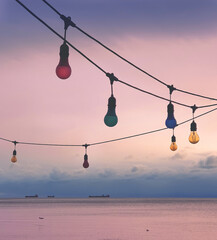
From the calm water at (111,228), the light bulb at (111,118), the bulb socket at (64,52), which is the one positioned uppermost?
the bulb socket at (64,52)

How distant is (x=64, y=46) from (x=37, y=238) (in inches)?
1699

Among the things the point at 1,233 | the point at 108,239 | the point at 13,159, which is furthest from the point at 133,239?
the point at 13,159

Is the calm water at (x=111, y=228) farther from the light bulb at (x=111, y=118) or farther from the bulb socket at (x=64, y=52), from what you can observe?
the bulb socket at (x=64, y=52)

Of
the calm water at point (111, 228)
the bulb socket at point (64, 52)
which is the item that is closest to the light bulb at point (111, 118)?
the bulb socket at point (64, 52)

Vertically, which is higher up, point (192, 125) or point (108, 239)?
point (192, 125)

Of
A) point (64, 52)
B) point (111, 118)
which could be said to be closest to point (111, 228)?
point (111, 118)

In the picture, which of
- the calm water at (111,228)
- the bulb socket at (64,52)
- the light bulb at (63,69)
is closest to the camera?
the light bulb at (63,69)

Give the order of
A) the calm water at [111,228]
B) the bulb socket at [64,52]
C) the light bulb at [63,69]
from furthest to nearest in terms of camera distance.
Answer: the calm water at [111,228] < the bulb socket at [64,52] < the light bulb at [63,69]

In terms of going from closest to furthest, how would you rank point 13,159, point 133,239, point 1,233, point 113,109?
point 113,109 < point 13,159 < point 133,239 < point 1,233

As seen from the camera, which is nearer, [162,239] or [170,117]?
[170,117]

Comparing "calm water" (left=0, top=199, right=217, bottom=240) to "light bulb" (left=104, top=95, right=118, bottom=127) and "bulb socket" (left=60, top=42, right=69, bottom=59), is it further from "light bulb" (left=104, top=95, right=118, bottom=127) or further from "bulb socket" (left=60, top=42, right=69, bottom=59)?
"bulb socket" (left=60, top=42, right=69, bottom=59)

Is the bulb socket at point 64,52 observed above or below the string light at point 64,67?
above

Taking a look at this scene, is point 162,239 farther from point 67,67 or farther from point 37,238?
point 67,67

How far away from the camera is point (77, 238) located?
150 ft
